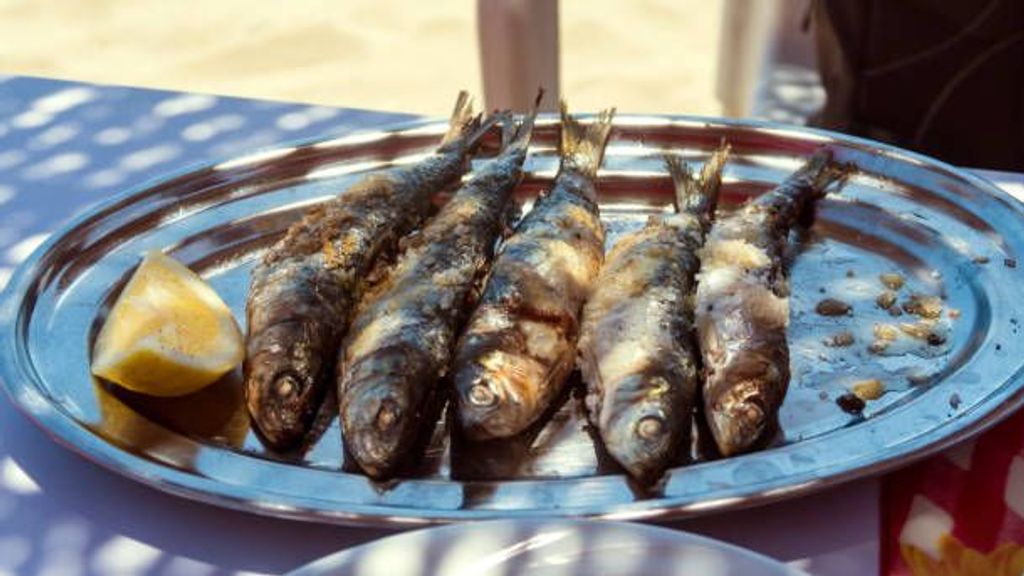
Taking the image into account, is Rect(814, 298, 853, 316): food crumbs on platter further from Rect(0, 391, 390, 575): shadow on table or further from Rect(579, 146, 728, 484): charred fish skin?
Rect(0, 391, 390, 575): shadow on table

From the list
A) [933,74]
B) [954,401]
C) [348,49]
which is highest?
[954,401]

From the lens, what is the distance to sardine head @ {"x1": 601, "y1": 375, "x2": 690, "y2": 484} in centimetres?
106

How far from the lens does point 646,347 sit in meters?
1.18

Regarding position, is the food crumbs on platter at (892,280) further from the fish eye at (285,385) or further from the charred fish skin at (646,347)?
the fish eye at (285,385)

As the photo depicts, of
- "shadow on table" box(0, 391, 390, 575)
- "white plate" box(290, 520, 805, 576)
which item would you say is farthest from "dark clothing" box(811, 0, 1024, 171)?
"white plate" box(290, 520, 805, 576)

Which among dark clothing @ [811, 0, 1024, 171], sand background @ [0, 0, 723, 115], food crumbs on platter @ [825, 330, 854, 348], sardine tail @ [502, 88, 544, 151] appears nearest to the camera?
food crumbs on platter @ [825, 330, 854, 348]

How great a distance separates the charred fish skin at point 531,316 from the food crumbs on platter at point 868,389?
0.26 metres

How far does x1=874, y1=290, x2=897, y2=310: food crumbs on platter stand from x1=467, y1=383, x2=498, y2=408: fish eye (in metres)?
0.45

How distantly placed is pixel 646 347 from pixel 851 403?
0.61 ft

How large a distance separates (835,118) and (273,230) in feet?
4.57

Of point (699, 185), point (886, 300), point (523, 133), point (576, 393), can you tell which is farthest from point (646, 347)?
point (523, 133)

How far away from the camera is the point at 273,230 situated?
5.14 ft

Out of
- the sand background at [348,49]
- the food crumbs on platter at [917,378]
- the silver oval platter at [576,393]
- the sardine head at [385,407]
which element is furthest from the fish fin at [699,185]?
the sand background at [348,49]

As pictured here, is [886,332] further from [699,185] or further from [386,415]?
[386,415]
